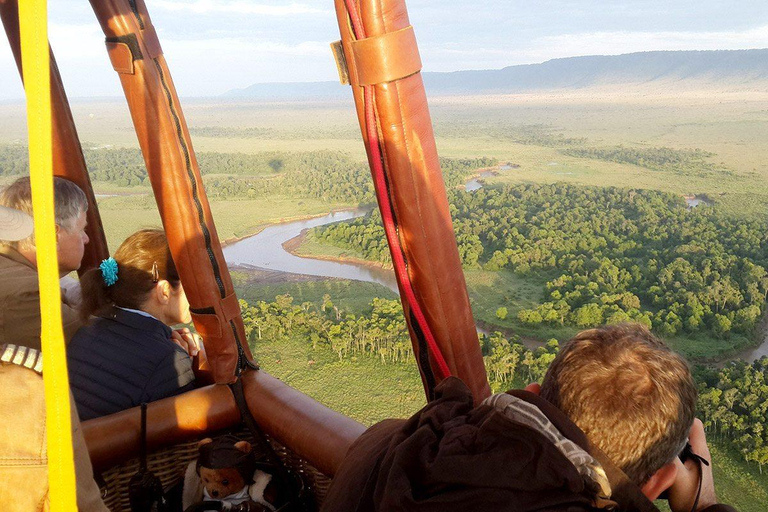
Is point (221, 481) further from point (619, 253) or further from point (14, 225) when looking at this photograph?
point (619, 253)

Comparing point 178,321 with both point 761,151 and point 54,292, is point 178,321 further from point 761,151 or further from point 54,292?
point 761,151

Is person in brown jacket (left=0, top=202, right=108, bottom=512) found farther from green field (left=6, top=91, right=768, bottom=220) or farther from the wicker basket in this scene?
green field (left=6, top=91, right=768, bottom=220)

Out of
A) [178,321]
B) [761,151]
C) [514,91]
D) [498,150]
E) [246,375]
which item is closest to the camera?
[246,375]

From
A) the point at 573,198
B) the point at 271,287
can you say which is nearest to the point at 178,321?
the point at 271,287

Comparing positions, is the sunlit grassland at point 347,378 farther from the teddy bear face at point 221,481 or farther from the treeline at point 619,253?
the teddy bear face at point 221,481

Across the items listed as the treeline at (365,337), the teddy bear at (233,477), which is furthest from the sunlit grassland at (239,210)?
the teddy bear at (233,477)

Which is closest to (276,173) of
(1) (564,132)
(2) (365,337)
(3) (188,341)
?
(2) (365,337)
